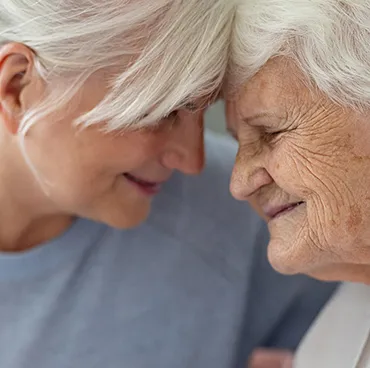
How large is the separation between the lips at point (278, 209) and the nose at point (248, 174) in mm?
38

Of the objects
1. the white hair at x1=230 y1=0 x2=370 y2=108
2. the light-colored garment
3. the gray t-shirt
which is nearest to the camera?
the white hair at x1=230 y1=0 x2=370 y2=108

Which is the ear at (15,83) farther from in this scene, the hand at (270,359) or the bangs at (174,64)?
the hand at (270,359)

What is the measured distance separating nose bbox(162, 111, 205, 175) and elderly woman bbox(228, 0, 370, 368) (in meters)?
0.07

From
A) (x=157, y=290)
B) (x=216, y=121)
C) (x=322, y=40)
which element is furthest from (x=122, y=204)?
(x=216, y=121)

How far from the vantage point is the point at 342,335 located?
1.13 metres

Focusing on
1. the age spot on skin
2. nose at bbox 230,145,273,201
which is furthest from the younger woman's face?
the age spot on skin

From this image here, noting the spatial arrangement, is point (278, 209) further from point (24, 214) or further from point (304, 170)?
point (24, 214)

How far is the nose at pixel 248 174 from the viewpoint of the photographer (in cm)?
100

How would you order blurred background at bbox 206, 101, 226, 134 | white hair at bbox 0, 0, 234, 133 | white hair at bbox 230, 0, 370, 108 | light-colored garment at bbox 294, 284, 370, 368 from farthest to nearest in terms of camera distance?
blurred background at bbox 206, 101, 226, 134
light-colored garment at bbox 294, 284, 370, 368
white hair at bbox 0, 0, 234, 133
white hair at bbox 230, 0, 370, 108

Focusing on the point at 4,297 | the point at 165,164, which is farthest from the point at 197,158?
the point at 4,297

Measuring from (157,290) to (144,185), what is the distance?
0.80ft

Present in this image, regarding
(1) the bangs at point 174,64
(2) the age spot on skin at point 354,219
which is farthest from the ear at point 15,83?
(2) the age spot on skin at point 354,219

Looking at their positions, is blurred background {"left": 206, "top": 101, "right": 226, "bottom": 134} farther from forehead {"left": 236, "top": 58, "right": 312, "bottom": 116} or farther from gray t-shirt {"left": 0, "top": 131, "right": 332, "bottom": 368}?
forehead {"left": 236, "top": 58, "right": 312, "bottom": 116}

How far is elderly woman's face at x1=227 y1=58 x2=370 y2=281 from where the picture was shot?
2.83 ft
